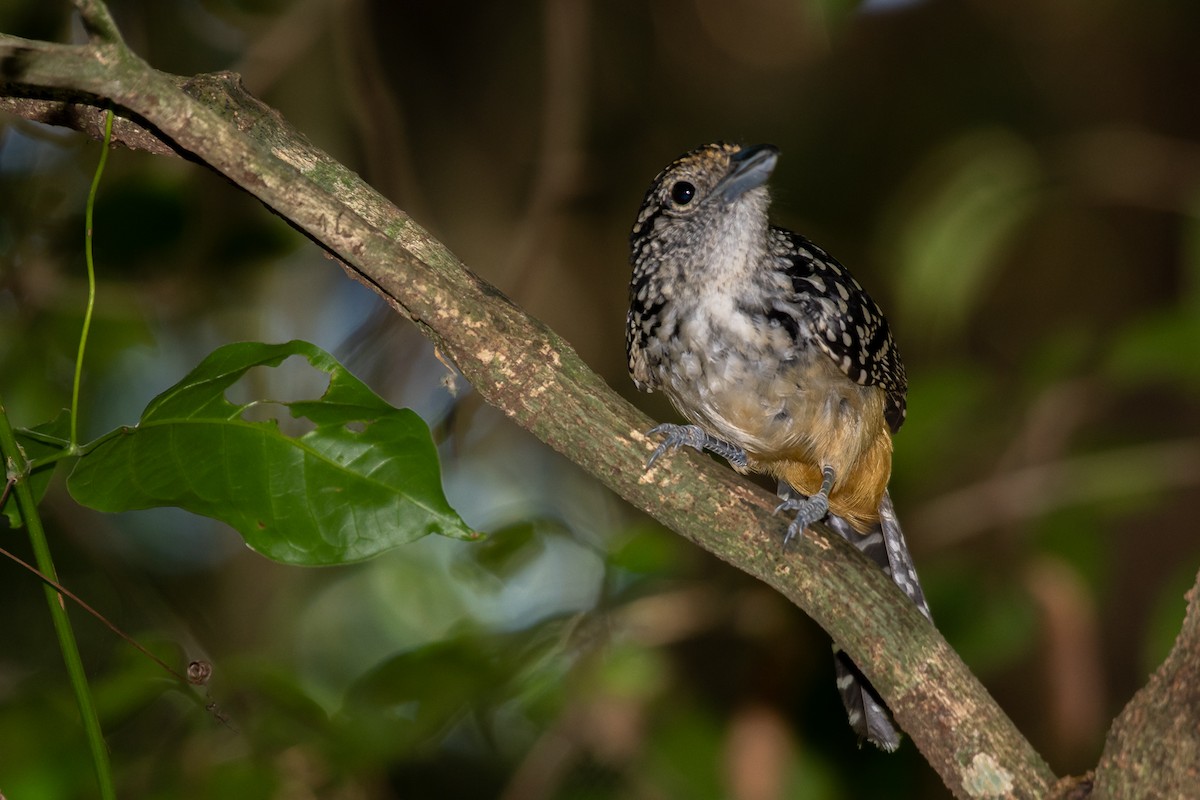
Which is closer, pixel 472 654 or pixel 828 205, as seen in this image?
pixel 472 654

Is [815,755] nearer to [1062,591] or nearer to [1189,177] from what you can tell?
[1062,591]

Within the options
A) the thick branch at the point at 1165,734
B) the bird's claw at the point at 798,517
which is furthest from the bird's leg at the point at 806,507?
the thick branch at the point at 1165,734

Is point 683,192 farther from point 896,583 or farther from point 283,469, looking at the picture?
point 283,469

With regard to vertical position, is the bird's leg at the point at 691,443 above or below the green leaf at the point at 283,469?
above

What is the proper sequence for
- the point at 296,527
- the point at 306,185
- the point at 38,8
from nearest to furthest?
the point at 296,527 → the point at 306,185 → the point at 38,8

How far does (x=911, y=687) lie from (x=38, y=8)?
393cm

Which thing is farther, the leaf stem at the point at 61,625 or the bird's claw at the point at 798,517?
the bird's claw at the point at 798,517

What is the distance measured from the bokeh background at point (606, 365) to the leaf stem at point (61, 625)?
543 mm

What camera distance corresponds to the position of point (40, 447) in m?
1.93

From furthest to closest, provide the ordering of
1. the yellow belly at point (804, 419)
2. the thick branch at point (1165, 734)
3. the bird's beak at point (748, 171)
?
the yellow belly at point (804, 419), the bird's beak at point (748, 171), the thick branch at point (1165, 734)

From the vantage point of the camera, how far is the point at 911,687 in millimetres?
2225

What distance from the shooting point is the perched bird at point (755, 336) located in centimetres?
317

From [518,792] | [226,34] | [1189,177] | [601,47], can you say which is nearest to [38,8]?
[226,34]

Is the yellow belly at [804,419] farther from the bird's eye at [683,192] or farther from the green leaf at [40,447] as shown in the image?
the green leaf at [40,447]
